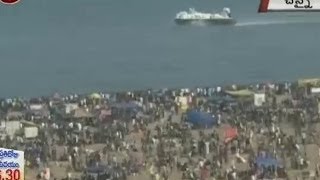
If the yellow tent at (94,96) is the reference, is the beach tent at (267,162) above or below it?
below

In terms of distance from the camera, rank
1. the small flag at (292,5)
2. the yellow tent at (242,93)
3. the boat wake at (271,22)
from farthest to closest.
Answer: the yellow tent at (242,93) → the boat wake at (271,22) → the small flag at (292,5)

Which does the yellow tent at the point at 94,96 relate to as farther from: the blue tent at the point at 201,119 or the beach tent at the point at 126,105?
the blue tent at the point at 201,119

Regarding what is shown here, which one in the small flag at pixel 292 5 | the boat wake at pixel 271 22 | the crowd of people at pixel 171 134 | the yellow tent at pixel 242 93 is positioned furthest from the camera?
the yellow tent at pixel 242 93

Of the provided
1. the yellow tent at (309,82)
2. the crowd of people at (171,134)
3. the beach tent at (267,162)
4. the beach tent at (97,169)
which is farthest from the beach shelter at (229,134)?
the beach tent at (97,169)

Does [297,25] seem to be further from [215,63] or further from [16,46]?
[16,46]

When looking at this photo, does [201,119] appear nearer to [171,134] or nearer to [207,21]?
[171,134]

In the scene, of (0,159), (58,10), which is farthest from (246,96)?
(0,159)

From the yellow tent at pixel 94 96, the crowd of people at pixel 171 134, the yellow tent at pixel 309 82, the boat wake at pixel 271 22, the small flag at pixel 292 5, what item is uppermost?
the small flag at pixel 292 5

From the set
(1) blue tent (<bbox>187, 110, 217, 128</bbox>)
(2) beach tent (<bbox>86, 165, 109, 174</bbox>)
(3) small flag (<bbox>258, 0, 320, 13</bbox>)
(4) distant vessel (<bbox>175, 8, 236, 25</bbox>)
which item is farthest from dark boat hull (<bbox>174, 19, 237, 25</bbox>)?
(2) beach tent (<bbox>86, 165, 109, 174</bbox>)
